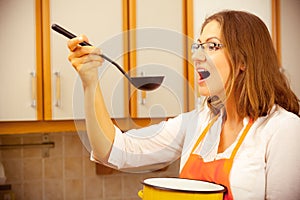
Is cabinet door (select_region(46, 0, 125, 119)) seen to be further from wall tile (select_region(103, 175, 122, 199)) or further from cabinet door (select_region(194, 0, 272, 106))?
wall tile (select_region(103, 175, 122, 199))

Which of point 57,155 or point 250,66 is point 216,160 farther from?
point 57,155

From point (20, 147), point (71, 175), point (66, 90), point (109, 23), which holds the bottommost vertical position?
point (71, 175)

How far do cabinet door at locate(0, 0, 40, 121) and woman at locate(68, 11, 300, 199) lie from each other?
20.6 inches

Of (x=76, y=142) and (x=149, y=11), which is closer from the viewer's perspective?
(x=149, y=11)

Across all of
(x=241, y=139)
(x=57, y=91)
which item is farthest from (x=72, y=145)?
(x=241, y=139)

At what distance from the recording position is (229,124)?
1.07 metres

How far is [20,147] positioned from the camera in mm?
1686

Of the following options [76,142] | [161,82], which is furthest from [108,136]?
[76,142]

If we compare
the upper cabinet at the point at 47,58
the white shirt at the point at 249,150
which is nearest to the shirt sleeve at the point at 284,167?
the white shirt at the point at 249,150

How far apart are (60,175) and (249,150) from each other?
970 millimetres

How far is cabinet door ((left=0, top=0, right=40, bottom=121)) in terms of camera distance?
1428 millimetres

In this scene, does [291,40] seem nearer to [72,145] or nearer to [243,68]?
[243,68]

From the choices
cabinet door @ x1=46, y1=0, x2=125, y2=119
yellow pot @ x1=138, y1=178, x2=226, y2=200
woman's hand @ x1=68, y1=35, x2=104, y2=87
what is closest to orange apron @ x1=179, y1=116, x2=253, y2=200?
yellow pot @ x1=138, y1=178, x2=226, y2=200

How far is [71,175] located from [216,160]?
2.90 feet
